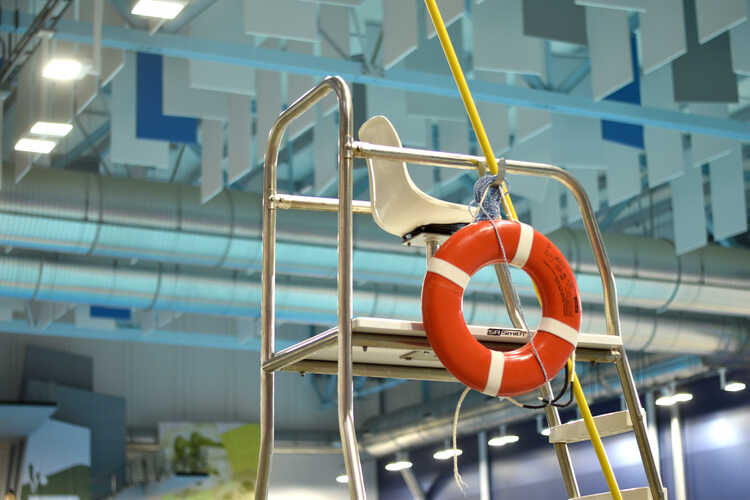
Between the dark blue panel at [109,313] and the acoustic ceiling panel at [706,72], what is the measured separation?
851 centimetres

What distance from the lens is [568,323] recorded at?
231cm

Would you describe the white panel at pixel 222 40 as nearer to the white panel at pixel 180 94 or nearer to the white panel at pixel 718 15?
the white panel at pixel 180 94

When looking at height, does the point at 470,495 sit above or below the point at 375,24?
below

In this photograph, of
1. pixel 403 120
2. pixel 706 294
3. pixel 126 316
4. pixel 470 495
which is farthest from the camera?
pixel 470 495

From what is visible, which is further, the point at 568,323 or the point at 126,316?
the point at 126,316

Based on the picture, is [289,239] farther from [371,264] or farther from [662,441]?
[662,441]

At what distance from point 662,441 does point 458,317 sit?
40.3 ft

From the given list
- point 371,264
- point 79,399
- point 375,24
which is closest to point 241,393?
point 79,399

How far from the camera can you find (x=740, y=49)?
659 centimetres

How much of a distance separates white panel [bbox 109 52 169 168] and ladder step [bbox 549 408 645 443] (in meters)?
5.34

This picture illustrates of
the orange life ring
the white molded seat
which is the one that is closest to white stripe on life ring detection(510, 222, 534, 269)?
the orange life ring

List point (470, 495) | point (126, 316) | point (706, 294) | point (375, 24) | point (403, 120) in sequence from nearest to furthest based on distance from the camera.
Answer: point (403, 120) < point (375, 24) < point (706, 294) < point (126, 316) < point (470, 495)

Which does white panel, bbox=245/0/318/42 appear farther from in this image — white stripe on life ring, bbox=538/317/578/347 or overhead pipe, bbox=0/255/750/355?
overhead pipe, bbox=0/255/750/355

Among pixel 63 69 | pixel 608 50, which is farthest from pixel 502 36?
pixel 63 69
